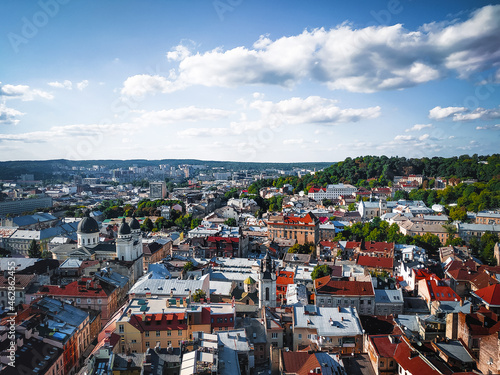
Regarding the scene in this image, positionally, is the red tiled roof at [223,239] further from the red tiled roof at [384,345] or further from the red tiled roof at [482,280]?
the red tiled roof at [384,345]

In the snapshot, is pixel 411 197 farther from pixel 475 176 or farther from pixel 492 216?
pixel 492 216

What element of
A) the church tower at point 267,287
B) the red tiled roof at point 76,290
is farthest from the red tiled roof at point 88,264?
the church tower at point 267,287

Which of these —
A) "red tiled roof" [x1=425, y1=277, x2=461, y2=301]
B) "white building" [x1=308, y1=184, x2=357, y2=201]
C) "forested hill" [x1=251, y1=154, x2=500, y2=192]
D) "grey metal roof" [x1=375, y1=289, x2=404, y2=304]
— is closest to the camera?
"grey metal roof" [x1=375, y1=289, x2=404, y2=304]

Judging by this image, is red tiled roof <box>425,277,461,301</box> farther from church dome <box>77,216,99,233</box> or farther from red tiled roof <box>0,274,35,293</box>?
church dome <box>77,216,99,233</box>

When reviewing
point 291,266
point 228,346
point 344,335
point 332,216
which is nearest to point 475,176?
point 332,216

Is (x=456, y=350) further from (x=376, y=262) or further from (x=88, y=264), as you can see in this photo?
(x=88, y=264)

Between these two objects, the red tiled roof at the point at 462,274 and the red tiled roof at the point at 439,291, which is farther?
the red tiled roof at the point at 462,274

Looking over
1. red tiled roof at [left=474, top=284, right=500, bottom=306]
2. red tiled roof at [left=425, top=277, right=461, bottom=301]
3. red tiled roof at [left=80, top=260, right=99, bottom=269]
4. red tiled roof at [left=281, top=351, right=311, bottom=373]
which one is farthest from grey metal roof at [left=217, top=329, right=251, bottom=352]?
red tiled roof at [left=80, top=260, right=99, bottom=269]

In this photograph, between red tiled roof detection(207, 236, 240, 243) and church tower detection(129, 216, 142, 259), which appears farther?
red tiled roof detection(207, 236, 240, 243)
